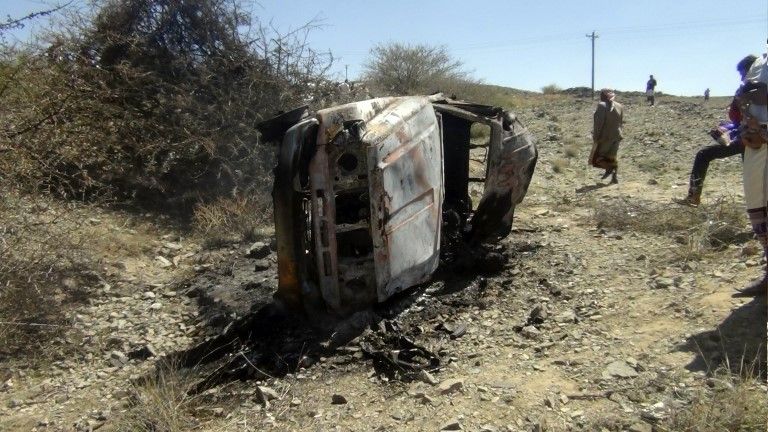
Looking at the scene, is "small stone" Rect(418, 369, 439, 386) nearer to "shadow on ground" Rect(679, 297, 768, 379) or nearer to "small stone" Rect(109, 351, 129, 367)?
"shadow on ground" Rect(679, 297, 768, 379)

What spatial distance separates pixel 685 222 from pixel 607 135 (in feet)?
14.0

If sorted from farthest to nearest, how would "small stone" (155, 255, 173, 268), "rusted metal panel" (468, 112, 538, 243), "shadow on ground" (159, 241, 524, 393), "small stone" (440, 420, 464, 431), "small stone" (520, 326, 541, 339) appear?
1. "small stone" (155, 255, 173, 268)
2. "rusted metal panel" (468, 112, 538, 243)
3. "small stone" (520, 326, 541, 339)
4. "shadow on ground" (159, 241, 524, 393)
5. "small stone" (440, 420, 464, 431)

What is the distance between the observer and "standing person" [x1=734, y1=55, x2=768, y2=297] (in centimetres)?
380

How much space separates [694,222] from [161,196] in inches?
250

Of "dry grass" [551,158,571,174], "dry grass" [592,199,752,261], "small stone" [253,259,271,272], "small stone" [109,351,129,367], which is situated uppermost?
"dry grass" [551,158,571,174]

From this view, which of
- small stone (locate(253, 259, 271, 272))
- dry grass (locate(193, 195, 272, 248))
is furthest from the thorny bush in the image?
small stone (locate(253, 259, 271, 272))

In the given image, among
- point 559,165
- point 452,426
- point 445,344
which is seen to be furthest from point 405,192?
point 559,165

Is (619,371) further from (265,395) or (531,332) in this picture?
(265,395)

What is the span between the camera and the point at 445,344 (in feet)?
14.0

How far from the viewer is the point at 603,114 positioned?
1040cm

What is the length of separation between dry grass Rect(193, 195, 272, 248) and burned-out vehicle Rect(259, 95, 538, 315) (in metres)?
2.83

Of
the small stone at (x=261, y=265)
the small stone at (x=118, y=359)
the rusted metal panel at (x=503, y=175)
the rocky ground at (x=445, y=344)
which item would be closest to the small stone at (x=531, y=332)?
the rocky ground at (x=445, y=344)

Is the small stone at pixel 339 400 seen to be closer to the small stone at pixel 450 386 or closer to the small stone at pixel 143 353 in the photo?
Answer: the small stone at pixel 450 386

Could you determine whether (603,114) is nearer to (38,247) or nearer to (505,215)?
(505,215)
